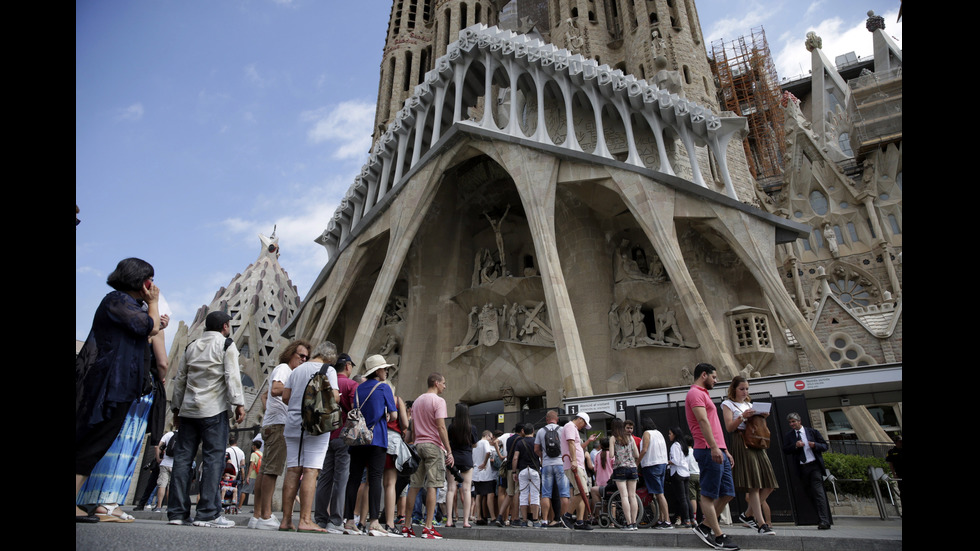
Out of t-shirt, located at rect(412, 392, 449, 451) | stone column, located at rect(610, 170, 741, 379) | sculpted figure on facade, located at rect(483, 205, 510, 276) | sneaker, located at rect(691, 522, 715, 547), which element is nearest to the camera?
sneaker, located at rect(691, 522, 715, 547)

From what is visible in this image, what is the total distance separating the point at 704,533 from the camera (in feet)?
13.6

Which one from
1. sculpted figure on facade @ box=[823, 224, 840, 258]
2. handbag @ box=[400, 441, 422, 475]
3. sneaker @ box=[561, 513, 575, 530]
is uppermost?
sculpted figure on facade @ box=[823, 224, 840, 258]

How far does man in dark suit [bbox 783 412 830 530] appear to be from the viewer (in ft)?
18.9

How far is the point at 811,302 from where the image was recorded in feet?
76.2

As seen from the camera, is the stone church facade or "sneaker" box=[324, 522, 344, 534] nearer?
"sneaker" box=[324, 522, 344, 534]

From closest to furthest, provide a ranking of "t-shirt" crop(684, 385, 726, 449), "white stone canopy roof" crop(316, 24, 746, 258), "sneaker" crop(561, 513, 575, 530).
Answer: "t-shirt" crop(684, 385, 726, 449) < "sneaker" crop(561, 513, 575, 530) < "white stone canopy roof" crop(316, 24, 746, 258)

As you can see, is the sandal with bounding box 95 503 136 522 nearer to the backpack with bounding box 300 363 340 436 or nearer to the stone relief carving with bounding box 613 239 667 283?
the backpack with bounding box 300 363 340 436

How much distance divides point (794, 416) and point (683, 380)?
924cm

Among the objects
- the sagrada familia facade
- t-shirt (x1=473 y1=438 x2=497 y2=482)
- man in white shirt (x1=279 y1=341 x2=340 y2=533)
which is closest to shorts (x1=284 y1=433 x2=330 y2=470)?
man in white shirt (x1=279 y1=341 x2=340 y2=533)

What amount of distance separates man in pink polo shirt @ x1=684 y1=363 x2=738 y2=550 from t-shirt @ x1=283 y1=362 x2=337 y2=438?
2552 mm

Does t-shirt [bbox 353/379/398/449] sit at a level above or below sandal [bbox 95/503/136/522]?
above

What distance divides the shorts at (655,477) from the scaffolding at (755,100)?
32.6 metres

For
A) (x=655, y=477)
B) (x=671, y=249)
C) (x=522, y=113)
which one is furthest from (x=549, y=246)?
(x=655, y=477)
